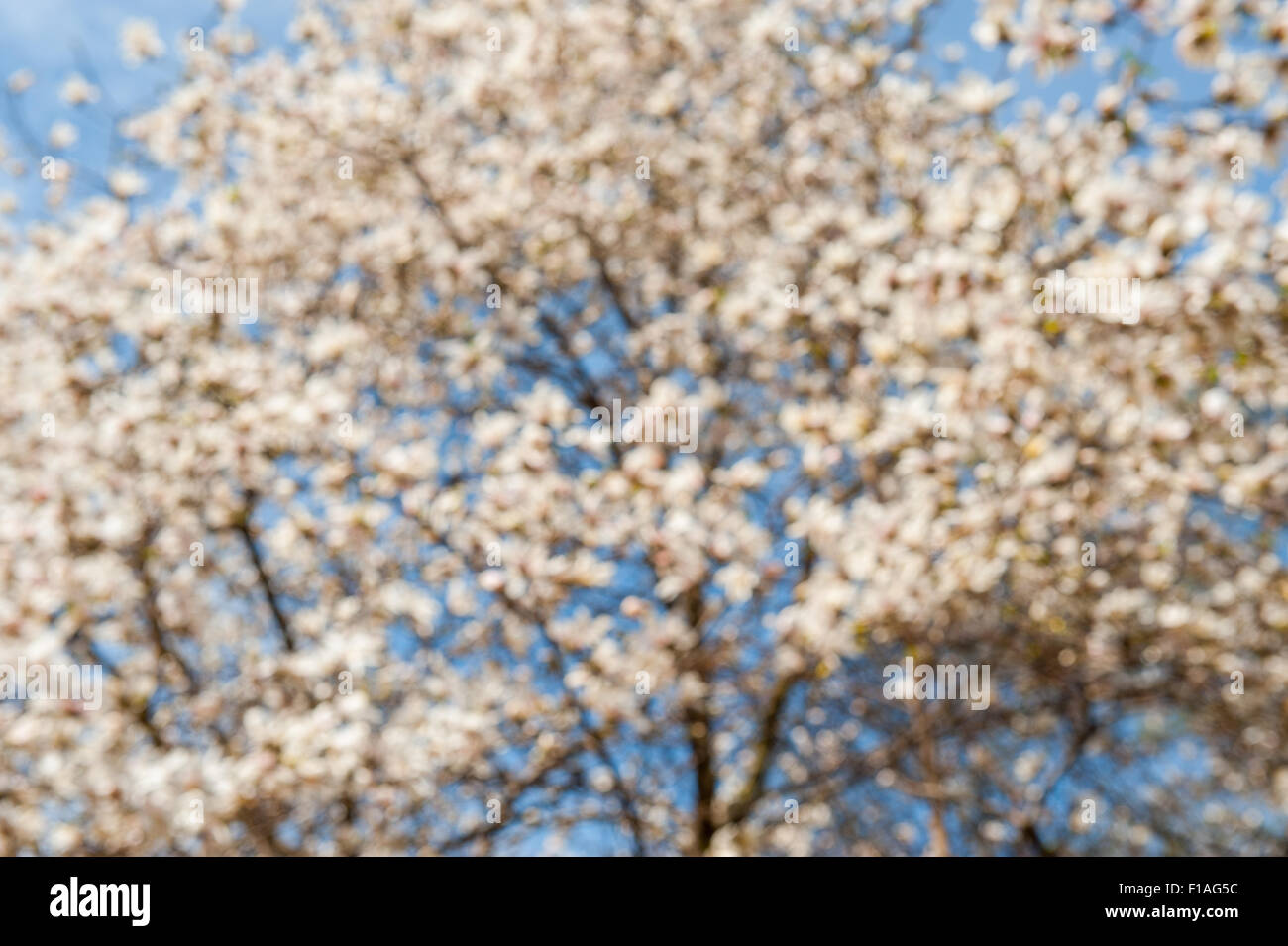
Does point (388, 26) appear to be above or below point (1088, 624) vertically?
above

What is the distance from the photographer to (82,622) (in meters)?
5.23

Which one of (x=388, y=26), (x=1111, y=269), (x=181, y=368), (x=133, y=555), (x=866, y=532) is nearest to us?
(x=1111, y=269)

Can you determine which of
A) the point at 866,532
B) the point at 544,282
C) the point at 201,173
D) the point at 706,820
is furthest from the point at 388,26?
the point at 706,820

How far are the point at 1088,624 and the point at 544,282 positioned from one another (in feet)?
13.1

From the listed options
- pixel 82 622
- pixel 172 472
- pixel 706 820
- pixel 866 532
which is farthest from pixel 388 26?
pixel 706 820

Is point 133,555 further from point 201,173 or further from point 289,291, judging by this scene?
point 201,173

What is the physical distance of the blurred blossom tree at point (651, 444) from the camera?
4363mm

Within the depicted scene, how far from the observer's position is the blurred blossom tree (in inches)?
172

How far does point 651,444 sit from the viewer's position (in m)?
5.25

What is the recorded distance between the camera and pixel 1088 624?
17.8ft

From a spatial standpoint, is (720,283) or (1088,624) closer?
(1088,624)
